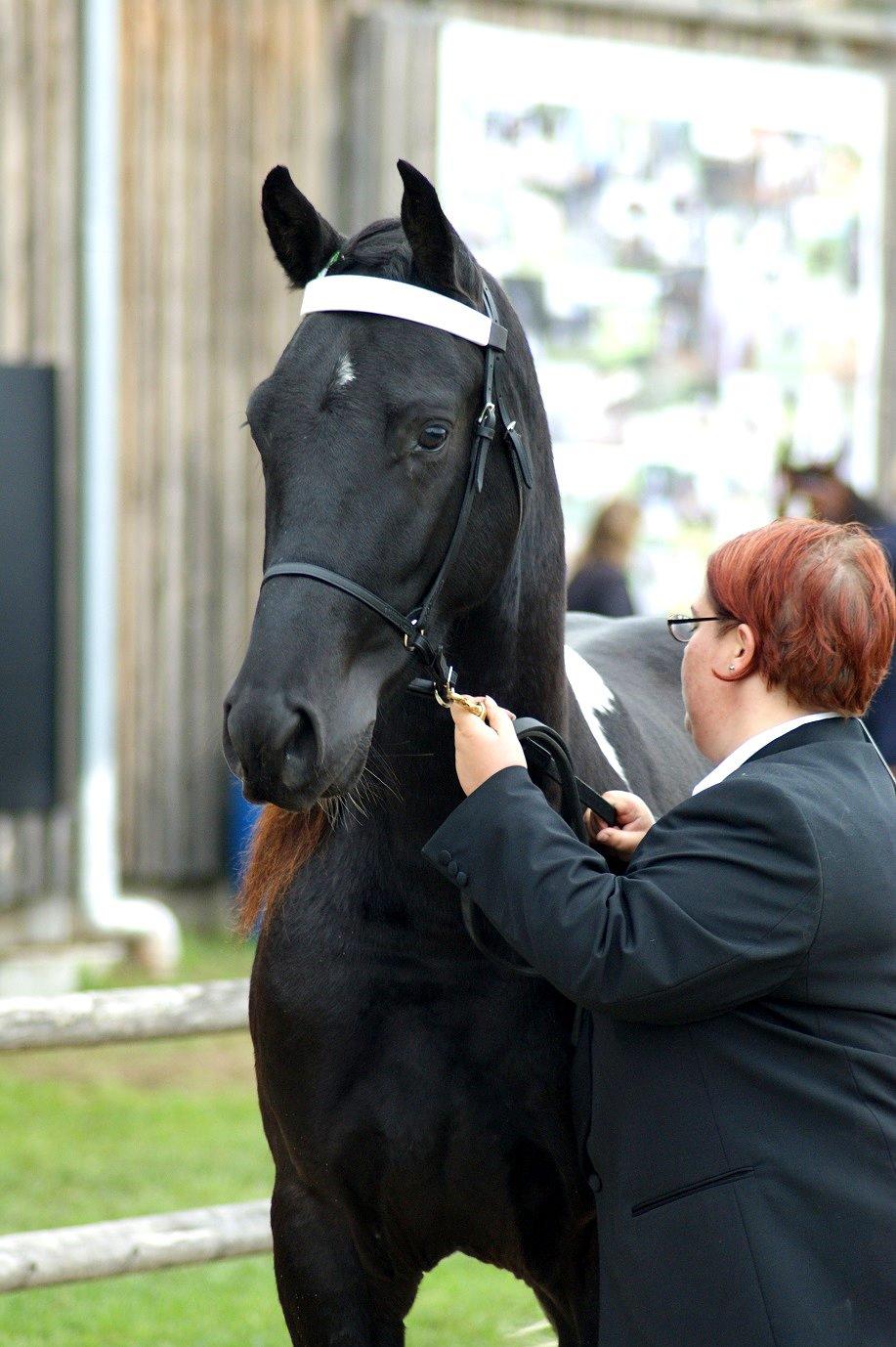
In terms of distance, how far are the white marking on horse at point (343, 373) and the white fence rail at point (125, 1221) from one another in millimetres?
1934

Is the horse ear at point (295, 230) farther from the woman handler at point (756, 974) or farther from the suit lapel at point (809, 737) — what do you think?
the suit lapel at point (809, 737)

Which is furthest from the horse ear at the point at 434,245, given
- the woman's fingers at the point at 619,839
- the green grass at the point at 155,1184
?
the green grass at the point at 155,1184

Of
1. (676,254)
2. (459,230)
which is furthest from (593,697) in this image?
(676,254)

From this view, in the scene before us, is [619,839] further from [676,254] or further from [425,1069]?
[676,254]

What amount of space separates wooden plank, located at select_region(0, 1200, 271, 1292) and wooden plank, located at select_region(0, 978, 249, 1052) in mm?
373

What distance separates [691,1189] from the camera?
1811mm

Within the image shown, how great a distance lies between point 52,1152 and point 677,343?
467 cm

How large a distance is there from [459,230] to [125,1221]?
496cm

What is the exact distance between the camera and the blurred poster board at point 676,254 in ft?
24.3

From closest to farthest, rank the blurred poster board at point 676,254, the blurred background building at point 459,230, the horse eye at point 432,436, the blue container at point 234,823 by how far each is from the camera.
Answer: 1. the horse eye at point 432,436
2. the blurred background building at point 459,230
3. the blue container at point 234,823
4. the blurred poster board at point 676,254

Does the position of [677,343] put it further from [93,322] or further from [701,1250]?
[701,1250]

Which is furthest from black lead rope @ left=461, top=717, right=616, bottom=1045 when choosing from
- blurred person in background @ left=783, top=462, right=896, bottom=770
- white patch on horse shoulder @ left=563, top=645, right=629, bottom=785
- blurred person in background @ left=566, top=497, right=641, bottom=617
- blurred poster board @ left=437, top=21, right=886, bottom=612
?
blurred poster board @ left=437, top=21, right=886, bottom=612

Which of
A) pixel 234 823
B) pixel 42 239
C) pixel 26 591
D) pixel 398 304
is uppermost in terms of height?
pixel 42 239

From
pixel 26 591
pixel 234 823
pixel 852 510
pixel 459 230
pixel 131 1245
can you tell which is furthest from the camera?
pixel 459 230
